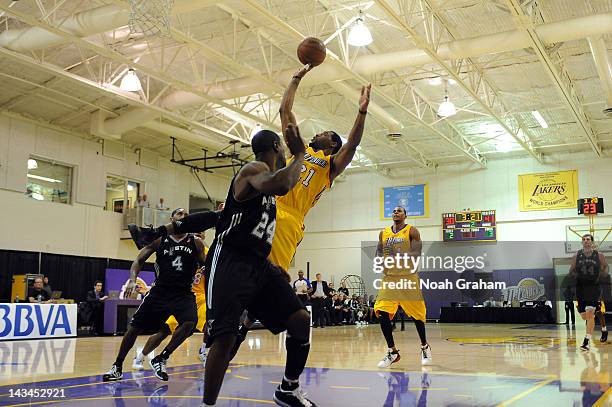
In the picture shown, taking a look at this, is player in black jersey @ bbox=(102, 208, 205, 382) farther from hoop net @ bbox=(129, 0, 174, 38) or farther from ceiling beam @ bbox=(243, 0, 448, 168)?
ceiling beam @ bbox=(243, 0, 448, 168)

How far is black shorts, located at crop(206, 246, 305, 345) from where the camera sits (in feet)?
12.1

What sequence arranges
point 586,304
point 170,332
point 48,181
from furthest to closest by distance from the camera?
point 48,181, point 586,304, point 170,332

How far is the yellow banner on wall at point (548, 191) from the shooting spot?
25.7 m

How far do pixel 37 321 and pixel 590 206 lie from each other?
1795 centimetres

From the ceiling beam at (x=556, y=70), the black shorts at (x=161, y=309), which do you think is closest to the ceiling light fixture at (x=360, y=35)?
the ceiling beam at (x=556, y=70)

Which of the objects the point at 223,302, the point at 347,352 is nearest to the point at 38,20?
the point at 347,352

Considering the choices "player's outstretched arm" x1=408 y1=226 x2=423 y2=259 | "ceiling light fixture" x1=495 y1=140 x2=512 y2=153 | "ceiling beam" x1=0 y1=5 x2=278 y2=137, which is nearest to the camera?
"player's outstretched arm" x1=408 y1=226 x2=423 y2=259

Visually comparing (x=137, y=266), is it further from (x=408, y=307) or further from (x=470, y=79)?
(x=470, y=79)

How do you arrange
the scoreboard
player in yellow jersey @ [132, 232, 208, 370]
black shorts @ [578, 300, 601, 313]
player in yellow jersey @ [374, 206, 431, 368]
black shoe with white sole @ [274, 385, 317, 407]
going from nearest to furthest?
black shoe with white sole @ [274, 385, 317, 407] < player in yellow jersey @ [132, 232, 208, 370] < player in yellow jersey @ [374, 206, 431, 368] < black shorts @ [578, 300, 601, 313] < the scoreboard

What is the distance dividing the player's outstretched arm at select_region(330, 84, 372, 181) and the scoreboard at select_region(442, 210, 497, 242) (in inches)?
903

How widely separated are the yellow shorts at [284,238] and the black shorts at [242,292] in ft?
2.10

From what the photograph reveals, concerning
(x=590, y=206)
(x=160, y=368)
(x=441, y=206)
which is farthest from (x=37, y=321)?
(x=441, y=206)

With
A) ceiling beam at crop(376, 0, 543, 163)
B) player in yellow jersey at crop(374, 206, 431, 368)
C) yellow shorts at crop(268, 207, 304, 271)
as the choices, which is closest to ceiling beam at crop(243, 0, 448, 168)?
ceiling beam at crop(376, 0, 543, 163)

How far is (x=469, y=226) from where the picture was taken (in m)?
27.2
